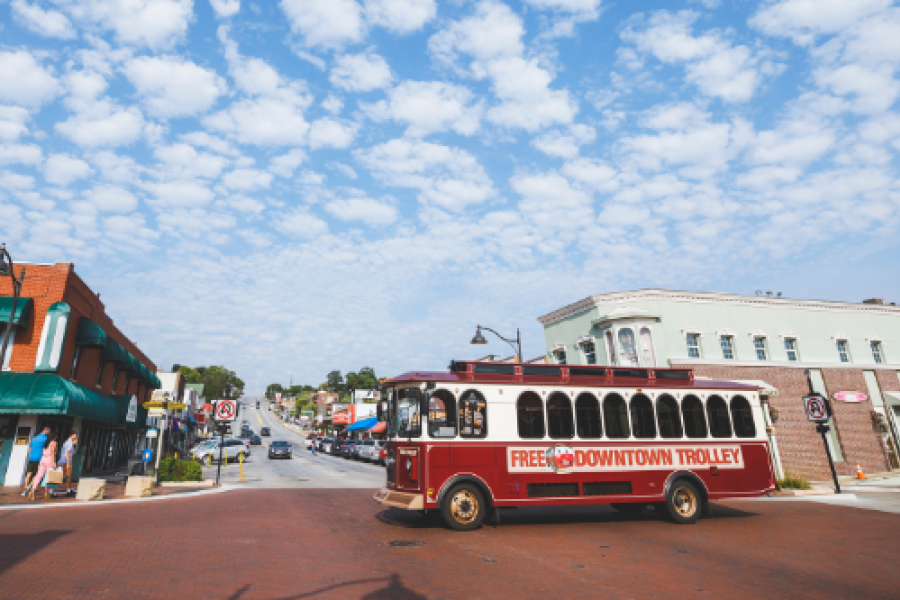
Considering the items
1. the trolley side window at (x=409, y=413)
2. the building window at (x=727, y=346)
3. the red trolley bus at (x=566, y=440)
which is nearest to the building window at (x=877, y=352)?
the building window at (x=727, y=346)

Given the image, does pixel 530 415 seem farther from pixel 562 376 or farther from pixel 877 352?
pixel 877 352

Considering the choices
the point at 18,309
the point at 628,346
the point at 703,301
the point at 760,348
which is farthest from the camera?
the point at 760,348

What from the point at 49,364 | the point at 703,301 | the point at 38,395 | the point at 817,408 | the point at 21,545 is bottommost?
the point at 21,545

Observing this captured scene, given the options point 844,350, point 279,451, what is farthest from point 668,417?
point 279,451

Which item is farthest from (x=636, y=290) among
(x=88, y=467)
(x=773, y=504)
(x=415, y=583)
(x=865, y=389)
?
(x=88, y=467)

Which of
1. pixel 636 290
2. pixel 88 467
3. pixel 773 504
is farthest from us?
pixel 636 290

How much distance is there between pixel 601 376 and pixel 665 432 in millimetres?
2016

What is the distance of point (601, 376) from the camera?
11938mm

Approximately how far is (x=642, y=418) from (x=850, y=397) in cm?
2459

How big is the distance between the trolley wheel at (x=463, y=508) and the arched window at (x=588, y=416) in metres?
2.70

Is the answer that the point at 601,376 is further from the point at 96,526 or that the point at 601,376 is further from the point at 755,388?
the point at 96,526

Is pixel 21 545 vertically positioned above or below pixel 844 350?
below

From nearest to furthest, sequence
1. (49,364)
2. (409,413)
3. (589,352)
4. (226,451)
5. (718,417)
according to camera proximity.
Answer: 1. (409,413)
2. (718,417)
3. (49,364)
4. (589,352)
5. (226,451)

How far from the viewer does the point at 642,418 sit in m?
12.0
